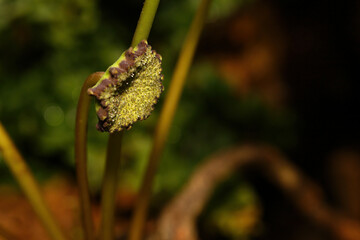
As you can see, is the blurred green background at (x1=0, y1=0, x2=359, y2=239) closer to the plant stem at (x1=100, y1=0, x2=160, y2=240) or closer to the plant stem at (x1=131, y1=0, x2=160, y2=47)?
the plant stem at (x1=100, y1=0, x2=160, y2=240)

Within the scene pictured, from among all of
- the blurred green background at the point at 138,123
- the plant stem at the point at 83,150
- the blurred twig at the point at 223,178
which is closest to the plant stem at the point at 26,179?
the plant stem at the point at 83,150

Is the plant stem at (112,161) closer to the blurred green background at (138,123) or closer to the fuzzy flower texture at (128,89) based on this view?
→ the fuzzy flower texture at (128,89)

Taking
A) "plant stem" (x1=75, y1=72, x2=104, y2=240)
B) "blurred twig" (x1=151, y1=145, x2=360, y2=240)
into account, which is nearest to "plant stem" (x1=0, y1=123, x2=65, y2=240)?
"plant stem" (x1=75, y1=72, x2=104, y2=240)

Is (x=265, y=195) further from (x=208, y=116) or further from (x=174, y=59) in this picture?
(x=174, y=59)

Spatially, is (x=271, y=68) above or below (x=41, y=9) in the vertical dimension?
above

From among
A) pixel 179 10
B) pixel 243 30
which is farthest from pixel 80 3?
pixel 243 30

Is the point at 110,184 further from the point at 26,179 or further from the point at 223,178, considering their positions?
the point at 223,178
